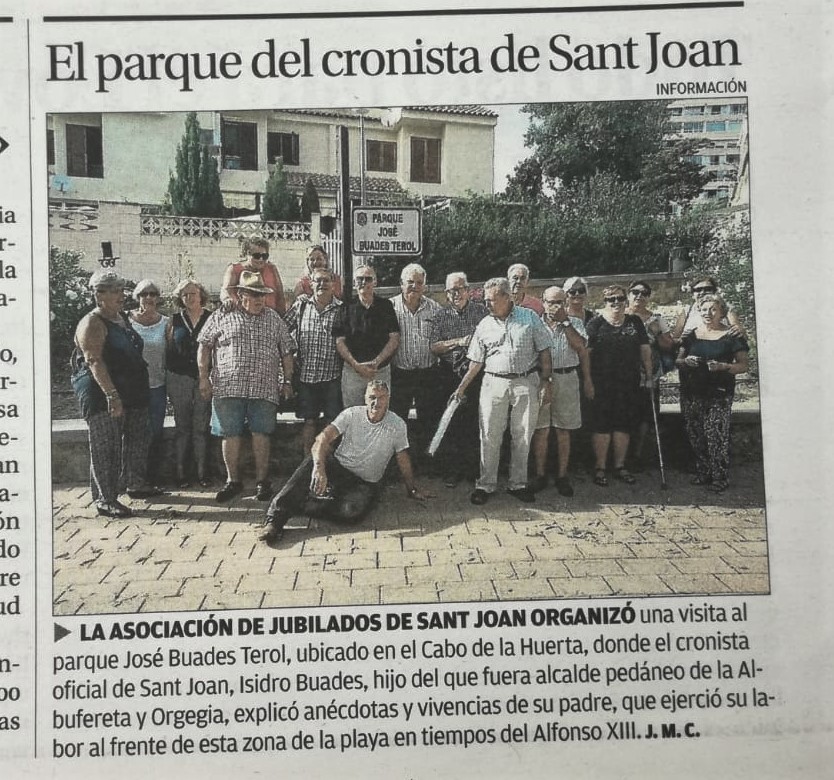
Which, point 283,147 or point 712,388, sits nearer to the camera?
point 283,147

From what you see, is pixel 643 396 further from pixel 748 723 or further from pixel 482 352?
pixel 748 723

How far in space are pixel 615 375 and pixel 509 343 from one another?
485 mm

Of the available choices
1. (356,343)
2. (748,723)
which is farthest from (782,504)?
(356,343)

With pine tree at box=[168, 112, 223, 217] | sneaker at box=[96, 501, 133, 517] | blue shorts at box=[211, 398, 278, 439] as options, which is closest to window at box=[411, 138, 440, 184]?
pine tree at box=[168, 112, 223, 217]

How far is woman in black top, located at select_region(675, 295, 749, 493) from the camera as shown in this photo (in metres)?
2.54

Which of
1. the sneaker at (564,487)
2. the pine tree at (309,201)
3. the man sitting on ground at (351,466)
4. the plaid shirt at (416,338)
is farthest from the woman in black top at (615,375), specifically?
the pine tree at (309,201)

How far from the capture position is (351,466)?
8.31 feet

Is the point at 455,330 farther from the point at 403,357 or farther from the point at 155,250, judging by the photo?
the point at 155,250

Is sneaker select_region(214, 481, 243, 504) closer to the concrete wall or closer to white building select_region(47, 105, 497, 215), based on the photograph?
the concrete wall

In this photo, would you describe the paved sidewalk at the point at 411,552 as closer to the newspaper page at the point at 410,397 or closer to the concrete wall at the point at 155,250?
the newspaper page at the point at 410,397

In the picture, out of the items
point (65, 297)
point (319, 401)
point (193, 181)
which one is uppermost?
point (193, 181)

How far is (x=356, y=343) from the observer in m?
2.61

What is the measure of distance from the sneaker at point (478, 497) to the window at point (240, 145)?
5.00 ft

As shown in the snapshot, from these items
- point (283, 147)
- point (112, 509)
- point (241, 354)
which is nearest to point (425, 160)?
point (283, 147)
